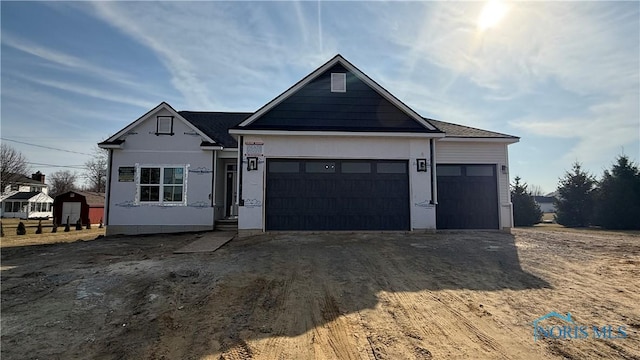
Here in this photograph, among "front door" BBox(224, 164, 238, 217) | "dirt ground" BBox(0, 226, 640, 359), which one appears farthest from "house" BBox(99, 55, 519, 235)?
"dirt ground" BBox(0, 226, 640, 359)

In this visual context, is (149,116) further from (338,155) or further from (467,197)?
(467,197)

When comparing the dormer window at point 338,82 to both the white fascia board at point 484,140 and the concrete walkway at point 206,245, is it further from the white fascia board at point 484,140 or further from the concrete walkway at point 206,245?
the concrete walkway at point 206,245

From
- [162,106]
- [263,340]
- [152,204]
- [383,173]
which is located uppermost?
[162,106]

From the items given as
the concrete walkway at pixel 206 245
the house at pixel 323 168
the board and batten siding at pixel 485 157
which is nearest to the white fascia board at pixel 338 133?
the house at pixel 323 168

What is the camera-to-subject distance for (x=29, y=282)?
6.53 m

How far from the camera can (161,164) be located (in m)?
13.2

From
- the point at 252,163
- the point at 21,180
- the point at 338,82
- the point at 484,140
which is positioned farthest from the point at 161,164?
the point at 21,180

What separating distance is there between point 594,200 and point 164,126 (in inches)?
1057

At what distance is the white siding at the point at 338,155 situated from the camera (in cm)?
1090

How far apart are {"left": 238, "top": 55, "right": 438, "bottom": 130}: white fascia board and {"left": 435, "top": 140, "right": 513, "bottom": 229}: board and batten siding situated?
1.46m

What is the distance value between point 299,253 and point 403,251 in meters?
2.75

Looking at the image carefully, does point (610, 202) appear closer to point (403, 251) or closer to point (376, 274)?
Result: point (403, 251)

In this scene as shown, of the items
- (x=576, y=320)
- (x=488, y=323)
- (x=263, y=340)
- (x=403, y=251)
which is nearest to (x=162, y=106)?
(x=403, y=251)

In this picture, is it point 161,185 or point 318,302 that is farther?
point 161,185
